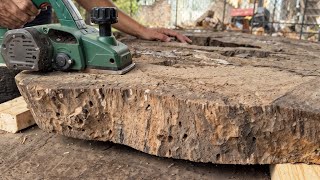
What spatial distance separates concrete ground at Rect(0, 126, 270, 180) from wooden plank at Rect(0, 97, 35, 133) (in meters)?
0.08

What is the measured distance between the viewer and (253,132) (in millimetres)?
916

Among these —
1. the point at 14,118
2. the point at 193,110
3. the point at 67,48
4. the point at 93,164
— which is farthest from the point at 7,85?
the point at 193,110

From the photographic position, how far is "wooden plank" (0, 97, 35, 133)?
4.08 feet

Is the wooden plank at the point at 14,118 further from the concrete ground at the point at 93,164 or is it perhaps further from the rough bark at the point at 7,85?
the rough bark at the point at 7,85

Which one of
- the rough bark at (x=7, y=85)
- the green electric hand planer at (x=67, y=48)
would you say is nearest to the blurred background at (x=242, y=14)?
the rough bark at (x=7, y=85)

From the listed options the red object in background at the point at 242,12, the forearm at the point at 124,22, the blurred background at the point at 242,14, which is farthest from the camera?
the red object in background at the point at 242,12

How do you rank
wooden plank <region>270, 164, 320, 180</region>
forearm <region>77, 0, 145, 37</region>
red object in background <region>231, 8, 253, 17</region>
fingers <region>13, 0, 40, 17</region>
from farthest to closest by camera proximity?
red object in background <region>231, 8, 253, 17</region>
forearm <region>77, 0, 145, 37</region>
fingers <region>13, 0, 40, 17</region>
wooden plank <region>270, 164, 320, 180</region>

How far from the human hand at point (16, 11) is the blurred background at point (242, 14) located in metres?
3.19

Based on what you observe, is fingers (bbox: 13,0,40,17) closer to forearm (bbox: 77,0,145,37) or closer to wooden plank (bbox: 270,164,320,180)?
forearm (bbox: 77,0,145,37)

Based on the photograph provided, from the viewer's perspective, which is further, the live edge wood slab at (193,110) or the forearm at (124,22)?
the forearm at (124,22)

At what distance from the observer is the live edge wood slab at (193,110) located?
0.90m

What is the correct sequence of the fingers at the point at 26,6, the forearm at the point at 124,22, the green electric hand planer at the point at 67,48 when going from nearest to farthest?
the green electric hand planer at the point at 67,48 → the fingers at the point at 26,6 → the forearm at the point at 124,22

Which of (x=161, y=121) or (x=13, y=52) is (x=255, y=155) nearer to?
(x=161, y=121)

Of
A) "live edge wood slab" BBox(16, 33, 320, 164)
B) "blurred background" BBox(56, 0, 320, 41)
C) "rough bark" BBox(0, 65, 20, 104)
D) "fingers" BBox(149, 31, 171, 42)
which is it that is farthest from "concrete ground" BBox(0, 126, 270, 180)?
"blurred background" BBox(56, 0, 320, 41)
